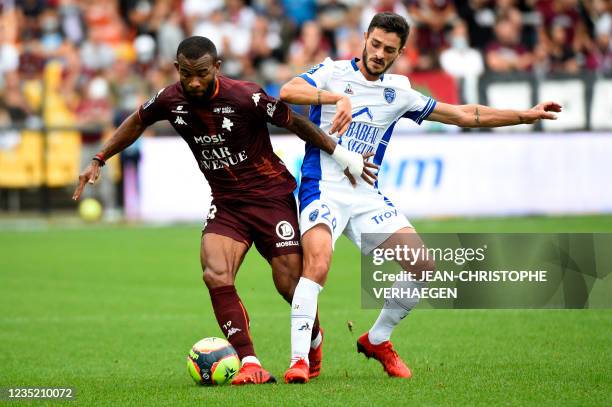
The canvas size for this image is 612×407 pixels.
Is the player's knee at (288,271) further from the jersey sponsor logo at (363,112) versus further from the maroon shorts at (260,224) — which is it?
the jersey sponsor logo at (363,112)

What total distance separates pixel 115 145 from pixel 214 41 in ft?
51.8

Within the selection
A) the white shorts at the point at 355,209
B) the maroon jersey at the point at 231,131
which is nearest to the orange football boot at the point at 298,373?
the white shorts at the point at 355,209

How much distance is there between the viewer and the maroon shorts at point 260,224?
8.37 m

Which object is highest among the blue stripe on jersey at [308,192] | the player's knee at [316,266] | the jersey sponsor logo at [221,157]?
the jersey sponsor logo at [221,157]

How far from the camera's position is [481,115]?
864 centimetres

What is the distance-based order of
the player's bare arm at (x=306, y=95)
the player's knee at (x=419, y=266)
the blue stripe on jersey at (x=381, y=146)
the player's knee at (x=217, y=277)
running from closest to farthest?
the player's bare arm at (x=306, y=95) < the player's knee at (x=217, y=277) < the player's knee at (x=419, y=266) < the blue stripe on jersey at (x=381, y=146)

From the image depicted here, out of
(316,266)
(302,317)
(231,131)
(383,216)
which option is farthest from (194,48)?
(302,317)

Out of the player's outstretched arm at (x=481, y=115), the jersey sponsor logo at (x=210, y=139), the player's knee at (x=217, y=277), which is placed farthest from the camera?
the player's outstretched arm at (x=481, y=115)

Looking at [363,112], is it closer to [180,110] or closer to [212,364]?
[180,110]

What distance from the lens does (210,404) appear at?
23.4 ft

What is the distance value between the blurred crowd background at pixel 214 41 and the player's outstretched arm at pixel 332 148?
13136 millimetres

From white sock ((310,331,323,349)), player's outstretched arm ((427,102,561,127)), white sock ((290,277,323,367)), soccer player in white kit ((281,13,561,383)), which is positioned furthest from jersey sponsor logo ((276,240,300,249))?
player's outstretched arm ((427,102,561,127))

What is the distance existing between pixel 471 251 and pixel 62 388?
13.5 ft

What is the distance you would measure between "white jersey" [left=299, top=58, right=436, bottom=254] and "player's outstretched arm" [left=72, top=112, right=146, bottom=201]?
4.18 ft
